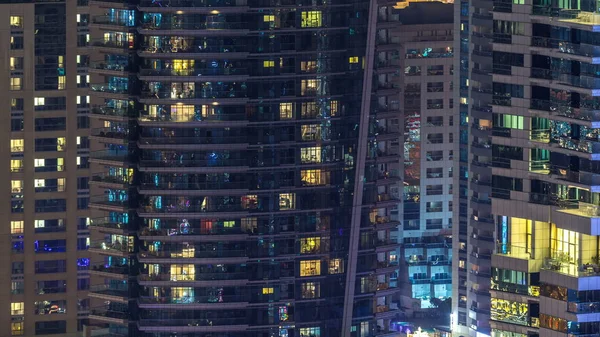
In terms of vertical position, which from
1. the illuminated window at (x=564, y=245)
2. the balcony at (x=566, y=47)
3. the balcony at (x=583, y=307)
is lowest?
the balcony at (x=583, y=307)

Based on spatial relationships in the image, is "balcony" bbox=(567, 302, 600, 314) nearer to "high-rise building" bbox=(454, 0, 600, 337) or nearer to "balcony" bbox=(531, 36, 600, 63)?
"high-rise building" bbox=(454, 0, 600, 337)

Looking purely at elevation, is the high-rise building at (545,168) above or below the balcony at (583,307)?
above

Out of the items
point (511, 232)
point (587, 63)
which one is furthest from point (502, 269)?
point (587, 63)

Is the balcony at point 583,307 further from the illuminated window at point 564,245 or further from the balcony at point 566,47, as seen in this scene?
the balcony at point 566,47

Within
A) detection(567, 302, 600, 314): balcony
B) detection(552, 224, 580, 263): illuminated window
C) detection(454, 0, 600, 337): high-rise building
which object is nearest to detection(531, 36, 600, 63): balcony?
detection(454, 0, 600, 337): high-rise building

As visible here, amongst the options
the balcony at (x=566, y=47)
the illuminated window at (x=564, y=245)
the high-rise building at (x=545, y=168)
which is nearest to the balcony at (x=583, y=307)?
the high-rise building at (x=545, y=168)

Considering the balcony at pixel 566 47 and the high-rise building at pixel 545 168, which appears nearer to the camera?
the balcony at pixel 566 47

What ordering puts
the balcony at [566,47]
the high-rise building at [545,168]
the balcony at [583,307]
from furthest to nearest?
the balcony at [583,307], the high-rise building at [545,168], the balcony at [566,47]

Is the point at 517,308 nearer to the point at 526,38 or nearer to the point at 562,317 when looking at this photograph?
the point at 562,317

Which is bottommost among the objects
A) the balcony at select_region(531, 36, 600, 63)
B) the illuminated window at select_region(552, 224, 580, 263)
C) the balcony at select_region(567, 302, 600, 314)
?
the balcony at select_region(567, 302, 600, 314)
